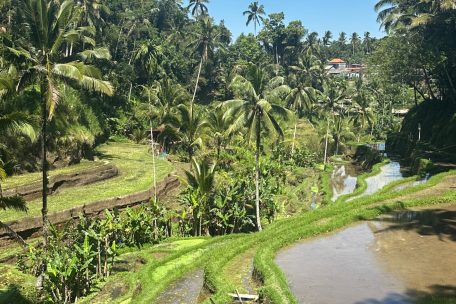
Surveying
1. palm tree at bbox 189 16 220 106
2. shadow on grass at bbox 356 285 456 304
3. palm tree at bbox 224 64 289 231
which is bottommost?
shadow on grass at bbox 356 285 456 304

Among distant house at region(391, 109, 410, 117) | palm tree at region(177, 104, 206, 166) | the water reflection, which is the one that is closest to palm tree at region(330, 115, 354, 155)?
distant house at region(391, 109, 410, 117)

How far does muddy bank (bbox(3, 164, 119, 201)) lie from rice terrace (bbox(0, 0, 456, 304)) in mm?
100

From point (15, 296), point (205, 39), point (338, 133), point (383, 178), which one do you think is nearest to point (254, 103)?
point (15, 296)

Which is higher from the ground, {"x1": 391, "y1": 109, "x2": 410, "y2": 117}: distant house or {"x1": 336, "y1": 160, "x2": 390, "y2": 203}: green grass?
{"x1": 391, "y1": 109, "x2": 410, "y2": 117}: distant house

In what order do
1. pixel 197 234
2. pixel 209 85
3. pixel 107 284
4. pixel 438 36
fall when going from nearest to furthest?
1. pixel 107 284
2. pixel 197 234
3. pixel 438 36
4. pixel 209 85

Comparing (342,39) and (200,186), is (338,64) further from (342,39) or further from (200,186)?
(200,186)

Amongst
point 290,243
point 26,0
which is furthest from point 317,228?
point 26,0

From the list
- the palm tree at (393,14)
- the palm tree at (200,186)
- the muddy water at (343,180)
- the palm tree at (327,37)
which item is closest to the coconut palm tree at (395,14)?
the palm tree at (393,14)

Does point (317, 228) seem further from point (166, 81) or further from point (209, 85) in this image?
point (209, 85)

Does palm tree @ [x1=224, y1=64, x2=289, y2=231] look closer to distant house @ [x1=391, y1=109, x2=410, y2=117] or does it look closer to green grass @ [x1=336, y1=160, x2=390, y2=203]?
green grass @ [x1=336, y1=160, x2=390, y2=203]

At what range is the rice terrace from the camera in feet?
49.2

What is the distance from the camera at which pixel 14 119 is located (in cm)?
1178

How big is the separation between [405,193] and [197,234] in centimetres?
1197

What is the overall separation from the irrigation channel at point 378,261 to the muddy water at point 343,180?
16.7 meters
